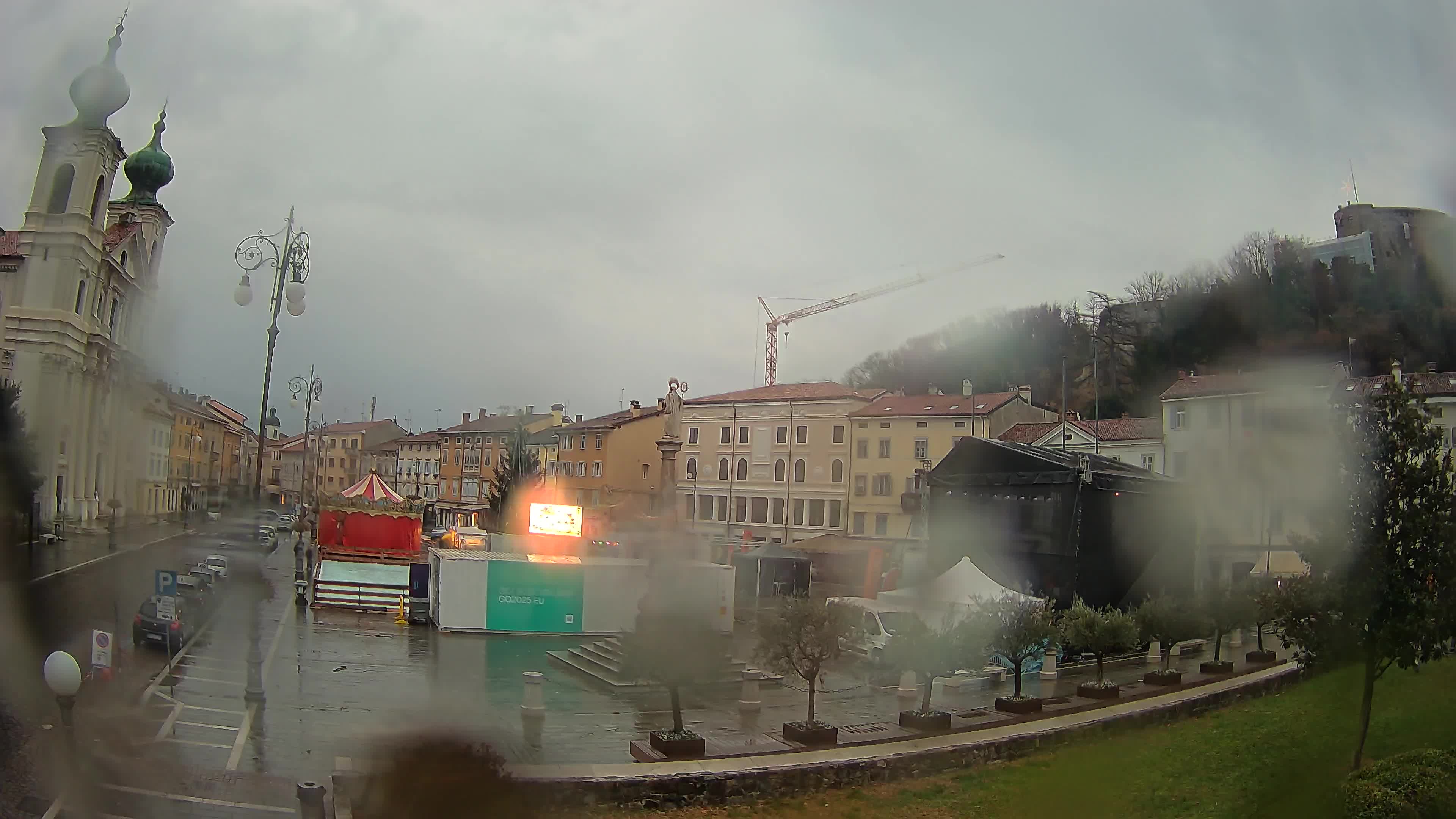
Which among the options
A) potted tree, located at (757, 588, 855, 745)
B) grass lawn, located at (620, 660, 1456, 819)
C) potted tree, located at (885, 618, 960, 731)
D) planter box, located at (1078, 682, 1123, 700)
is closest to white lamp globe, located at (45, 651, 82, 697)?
grass lawn, located at (620, 660, 1456, 819)

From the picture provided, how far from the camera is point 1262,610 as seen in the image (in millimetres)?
12180

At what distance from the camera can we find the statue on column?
14.7m

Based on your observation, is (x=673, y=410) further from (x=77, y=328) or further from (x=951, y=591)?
(x=77, y=328)

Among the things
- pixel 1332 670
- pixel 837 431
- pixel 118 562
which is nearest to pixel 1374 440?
pixel 1332 670

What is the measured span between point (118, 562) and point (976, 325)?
42.5 feet

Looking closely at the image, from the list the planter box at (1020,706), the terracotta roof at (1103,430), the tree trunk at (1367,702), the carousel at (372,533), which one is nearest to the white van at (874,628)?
the planter box at (1020,706)

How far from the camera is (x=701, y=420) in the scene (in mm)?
17828

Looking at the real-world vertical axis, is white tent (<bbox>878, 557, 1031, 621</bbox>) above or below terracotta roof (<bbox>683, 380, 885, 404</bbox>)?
below

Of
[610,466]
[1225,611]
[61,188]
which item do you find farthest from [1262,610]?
[61,188]

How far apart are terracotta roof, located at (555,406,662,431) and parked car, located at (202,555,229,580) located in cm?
1117

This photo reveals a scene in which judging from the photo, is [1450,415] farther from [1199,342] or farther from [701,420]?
[701,420]

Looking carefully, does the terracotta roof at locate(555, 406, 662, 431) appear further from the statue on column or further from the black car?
the black car

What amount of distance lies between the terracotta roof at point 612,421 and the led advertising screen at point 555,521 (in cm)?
172

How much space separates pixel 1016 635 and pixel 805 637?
282 cm
